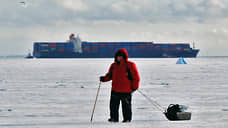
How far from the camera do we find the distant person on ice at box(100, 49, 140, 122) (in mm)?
5383

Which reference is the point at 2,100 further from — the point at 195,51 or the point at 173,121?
the point at 195,51

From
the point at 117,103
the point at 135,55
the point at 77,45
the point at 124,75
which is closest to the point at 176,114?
the point at 117,103

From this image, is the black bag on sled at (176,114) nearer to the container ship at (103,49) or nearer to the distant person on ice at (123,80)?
the distant person on ice at (123,80)

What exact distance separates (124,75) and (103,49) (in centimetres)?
11519

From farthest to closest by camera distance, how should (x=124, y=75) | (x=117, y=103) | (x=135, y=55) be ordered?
(x=135, y=55)
(x=117, y=103)
(x=124, y=75)

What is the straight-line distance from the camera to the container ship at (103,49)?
11681 cm

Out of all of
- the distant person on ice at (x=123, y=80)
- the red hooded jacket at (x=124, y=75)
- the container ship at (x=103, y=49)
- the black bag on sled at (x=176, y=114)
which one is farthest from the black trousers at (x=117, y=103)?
the container ship at (x=103, y=49)

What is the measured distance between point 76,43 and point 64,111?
362 ft

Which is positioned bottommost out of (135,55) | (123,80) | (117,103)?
(135,55)

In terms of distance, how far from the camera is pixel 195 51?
120m

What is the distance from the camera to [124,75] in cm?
541

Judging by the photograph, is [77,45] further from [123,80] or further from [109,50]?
[123,80]

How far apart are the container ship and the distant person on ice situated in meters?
111

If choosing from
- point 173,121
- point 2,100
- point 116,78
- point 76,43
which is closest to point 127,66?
point 116,78
